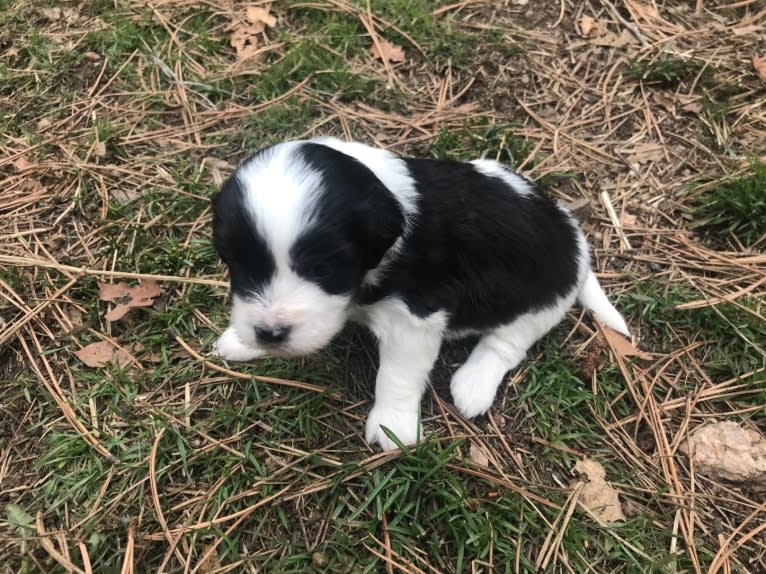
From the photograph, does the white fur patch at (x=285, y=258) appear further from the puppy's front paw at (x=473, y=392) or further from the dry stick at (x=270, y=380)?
the puppy's front paw at (x=473, y=392)

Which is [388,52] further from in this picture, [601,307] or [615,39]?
[601,307]

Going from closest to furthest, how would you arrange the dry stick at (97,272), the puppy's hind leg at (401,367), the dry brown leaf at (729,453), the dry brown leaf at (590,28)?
the puppy's hind leg at (401,367), the dry brown leaf at (729,453), the dry stick at (97,272), the dry brown leaf at (590,28)

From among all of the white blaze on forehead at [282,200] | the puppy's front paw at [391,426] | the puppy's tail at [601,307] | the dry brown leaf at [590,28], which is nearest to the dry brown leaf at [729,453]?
the puppy's tail at [601,307]

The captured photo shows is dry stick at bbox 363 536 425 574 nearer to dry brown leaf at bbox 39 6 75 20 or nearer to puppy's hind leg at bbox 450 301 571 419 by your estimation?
puppy's hind leg at bbox 450 301 571 419

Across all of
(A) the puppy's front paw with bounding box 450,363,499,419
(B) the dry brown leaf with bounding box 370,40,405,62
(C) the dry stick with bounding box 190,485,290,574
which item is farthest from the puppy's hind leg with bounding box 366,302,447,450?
(B) the dry brown leaf with bounding box 370,40,405,62

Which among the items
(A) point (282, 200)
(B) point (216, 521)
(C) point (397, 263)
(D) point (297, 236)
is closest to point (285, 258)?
(D) point (297, 236)
